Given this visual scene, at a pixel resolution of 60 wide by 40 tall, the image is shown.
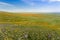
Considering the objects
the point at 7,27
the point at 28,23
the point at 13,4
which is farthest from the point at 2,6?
the point at 28,23

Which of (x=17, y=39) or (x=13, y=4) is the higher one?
(x=13, y=4)

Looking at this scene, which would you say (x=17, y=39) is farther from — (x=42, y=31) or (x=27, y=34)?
(x=42, y=31)

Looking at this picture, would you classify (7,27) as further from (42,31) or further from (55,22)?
(55,22)

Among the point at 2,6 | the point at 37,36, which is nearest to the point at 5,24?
the point at 2,6

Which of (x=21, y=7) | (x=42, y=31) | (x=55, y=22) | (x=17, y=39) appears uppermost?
(x=21, y=7)

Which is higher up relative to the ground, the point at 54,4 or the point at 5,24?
the point at 54,4
